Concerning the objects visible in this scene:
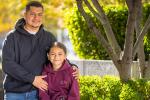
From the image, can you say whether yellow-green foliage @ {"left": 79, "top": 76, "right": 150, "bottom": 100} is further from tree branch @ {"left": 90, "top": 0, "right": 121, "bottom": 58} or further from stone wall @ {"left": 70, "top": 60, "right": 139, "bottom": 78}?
stone wall @ {"left": 70, "top": 60, "right": 139, "bottom": 78}

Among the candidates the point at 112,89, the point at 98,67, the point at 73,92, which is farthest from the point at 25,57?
the point at 98,67

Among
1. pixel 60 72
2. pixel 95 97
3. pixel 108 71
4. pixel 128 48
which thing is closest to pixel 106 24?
pixel 128 48

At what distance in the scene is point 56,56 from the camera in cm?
462

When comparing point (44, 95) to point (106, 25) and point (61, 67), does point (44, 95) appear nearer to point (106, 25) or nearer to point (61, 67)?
point (61, 67)

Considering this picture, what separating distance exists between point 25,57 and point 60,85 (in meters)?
0.43

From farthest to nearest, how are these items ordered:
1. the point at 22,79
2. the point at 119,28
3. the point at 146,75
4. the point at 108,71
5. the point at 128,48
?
the point at 119,28 → the point at 108,71 → the point at 146,75 → the point at 128,48 → the point at 22,79

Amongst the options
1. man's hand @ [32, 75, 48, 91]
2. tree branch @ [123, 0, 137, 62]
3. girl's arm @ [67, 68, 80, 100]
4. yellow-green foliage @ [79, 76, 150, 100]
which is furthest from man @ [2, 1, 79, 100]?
tree branch @ [123, 0, 137, 62]

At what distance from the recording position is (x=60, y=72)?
182 inches

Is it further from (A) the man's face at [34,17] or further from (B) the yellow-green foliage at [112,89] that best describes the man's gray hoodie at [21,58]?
(B) the yellow-green foliage at [112,89]

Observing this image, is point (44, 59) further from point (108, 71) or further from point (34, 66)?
point (108, 71)

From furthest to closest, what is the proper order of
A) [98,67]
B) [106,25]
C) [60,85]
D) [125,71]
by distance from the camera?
[98,67], [106,25], [125,71], [60,85]

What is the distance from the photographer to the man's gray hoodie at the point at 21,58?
4.43 meters

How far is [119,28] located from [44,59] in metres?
5.76

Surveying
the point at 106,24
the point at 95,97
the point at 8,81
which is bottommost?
the point at 95,97
